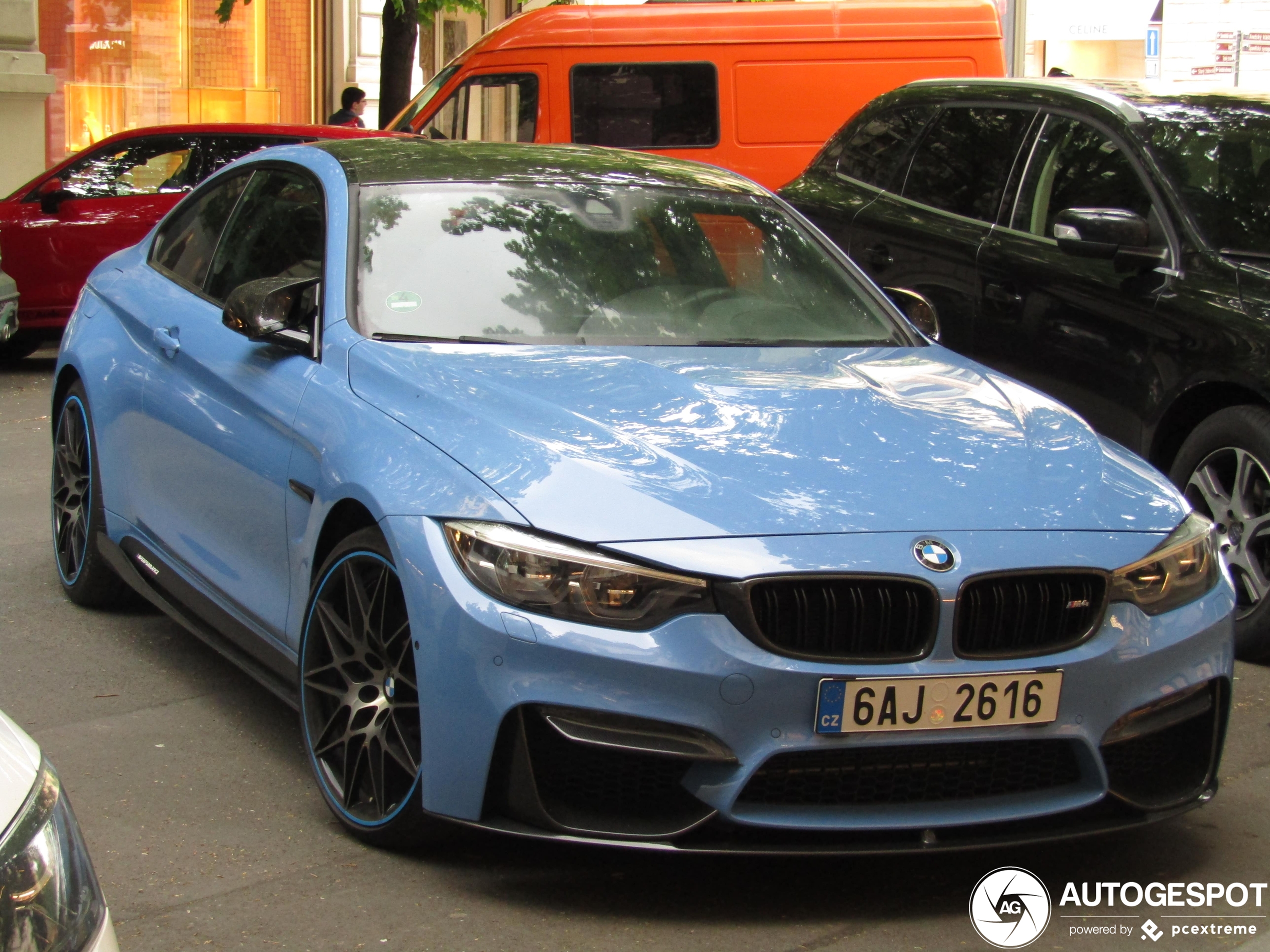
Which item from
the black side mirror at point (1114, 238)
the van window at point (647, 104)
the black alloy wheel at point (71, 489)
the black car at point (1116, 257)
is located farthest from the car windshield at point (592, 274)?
the van window at point (647, 104)

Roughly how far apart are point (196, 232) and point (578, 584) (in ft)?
9.45

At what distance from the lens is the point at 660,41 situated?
15000 mm

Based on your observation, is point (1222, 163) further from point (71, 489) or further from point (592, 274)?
point (71, 489)

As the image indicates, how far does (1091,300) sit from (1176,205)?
1.45 feet

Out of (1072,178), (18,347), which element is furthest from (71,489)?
(18,347)

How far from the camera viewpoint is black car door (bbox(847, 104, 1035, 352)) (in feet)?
23.9

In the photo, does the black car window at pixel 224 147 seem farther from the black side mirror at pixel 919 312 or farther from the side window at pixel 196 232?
the black side mirror at pixel 919 312

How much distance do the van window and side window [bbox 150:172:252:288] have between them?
357 inches

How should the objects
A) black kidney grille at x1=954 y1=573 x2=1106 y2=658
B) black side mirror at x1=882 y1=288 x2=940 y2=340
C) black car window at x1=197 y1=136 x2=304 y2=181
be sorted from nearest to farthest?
black kidney grille at x1=954 y1=573 x2=1106 y2=658 → black side mirror at x1=882 y1=288 x2=940 y2=340 → black car window at x1=197 y1=136 x2=304 y2=181

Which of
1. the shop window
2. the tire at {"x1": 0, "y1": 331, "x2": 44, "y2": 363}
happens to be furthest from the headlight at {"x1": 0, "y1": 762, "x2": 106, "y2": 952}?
the shop window

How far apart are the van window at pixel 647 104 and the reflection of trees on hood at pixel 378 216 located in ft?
33.1

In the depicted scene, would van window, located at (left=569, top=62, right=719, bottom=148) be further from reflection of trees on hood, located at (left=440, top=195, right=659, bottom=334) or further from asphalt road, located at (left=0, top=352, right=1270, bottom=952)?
asphalt road, located at (left=0, top=352, right=1270, bottom=952)

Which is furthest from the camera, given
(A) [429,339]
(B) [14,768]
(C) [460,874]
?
(A) [429,339]

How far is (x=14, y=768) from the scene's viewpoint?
7.28 ft
